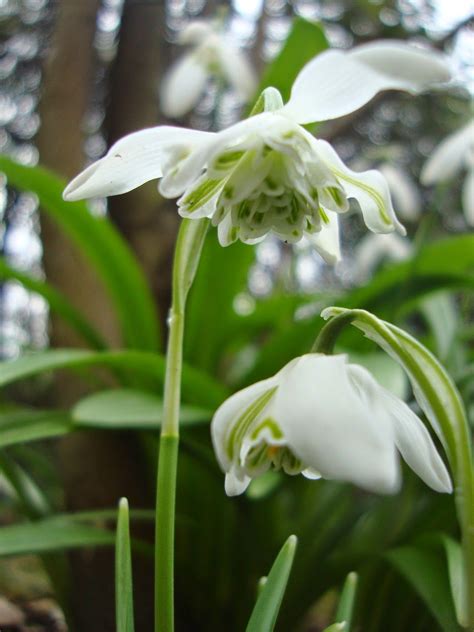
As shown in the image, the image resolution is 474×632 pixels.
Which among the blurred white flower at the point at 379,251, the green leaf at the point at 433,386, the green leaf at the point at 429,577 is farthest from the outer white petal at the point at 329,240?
the blurred white flower at the point at 379,251

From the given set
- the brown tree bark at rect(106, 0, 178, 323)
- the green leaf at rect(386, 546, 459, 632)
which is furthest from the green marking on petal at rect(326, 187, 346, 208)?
the brown tree bark at rect(106, 0, 178, 323)

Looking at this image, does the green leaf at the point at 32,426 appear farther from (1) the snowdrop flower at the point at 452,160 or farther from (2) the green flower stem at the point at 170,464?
(1) the snowdrop flower at the point at 452,160

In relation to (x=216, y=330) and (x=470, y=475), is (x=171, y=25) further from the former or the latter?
(x=470, y=475)

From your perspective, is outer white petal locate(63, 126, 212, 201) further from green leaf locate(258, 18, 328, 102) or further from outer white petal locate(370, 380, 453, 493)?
green leaf locate(258, 18, 328, 102)

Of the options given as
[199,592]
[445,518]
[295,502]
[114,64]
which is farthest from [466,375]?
[114,64]

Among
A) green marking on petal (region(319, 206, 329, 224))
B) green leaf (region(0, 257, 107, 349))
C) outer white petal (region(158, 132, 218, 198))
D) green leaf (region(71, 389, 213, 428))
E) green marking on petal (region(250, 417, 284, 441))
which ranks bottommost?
green leaf (region(71, 389, 213, 428))

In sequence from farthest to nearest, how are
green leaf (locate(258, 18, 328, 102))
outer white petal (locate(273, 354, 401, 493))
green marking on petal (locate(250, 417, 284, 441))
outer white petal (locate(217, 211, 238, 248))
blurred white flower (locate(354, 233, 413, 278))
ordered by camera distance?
blurred white flower (locate(354, 233, 413, 278))
green leaf (locate(258, 18, 328, 102))
outer white petal (locate(217, 211, 238, 248))
green marking on petal (locate(250, 417, 284, 441))
outer white petal (locate(273, 354, 401, 493))
